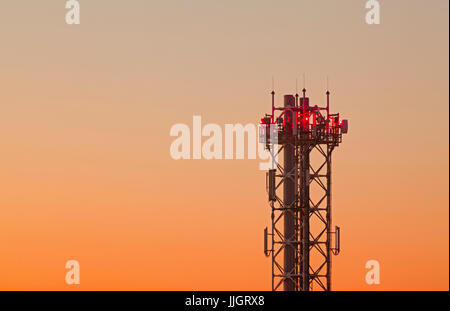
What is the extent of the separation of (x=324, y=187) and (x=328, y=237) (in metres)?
5.11

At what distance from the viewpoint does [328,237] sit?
160 metres
